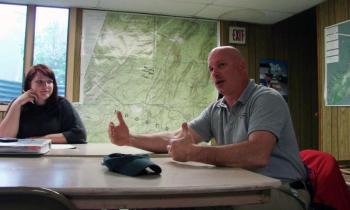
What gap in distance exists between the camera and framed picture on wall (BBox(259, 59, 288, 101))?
4.24 m

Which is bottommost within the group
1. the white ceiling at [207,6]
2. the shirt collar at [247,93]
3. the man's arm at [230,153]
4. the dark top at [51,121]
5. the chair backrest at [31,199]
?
the chair backrest at [31,199]

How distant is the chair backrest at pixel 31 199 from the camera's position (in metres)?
0.72

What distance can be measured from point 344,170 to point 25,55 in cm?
315

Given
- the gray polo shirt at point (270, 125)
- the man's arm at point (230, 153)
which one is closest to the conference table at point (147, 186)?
the man's arm at point (230, 153)

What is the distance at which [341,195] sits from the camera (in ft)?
4.64

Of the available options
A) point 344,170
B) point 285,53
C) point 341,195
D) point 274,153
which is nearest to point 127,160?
point 274,153

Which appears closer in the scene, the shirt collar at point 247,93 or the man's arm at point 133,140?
the shirt collar at point 247,93

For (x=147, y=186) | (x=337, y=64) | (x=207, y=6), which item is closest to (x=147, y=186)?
(x=147, y=186)

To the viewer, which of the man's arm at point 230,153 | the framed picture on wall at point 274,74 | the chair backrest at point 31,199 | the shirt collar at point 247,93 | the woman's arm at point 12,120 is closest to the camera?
Answer: the chair backrest at point 31,199

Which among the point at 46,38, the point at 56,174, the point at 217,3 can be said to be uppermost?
the point at 217,3

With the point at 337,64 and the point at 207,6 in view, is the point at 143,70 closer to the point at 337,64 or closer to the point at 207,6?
the point at 207,6

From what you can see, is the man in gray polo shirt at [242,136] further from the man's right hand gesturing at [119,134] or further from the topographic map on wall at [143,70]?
the topographic map on wall at [143,70]

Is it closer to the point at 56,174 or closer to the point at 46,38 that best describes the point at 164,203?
the point at 56,174

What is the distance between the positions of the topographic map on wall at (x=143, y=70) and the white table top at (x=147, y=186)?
2.70 metres
